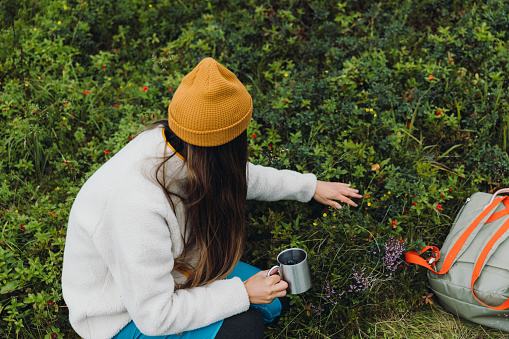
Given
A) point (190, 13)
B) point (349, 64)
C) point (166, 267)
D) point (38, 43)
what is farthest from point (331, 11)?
point (166, 267)

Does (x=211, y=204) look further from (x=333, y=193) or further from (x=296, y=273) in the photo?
(x=333, y=193)

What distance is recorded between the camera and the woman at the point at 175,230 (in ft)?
5.77

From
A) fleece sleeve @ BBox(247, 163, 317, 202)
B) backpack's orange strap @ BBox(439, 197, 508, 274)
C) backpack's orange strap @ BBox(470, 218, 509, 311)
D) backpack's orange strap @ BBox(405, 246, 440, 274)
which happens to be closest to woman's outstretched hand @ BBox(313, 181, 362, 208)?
fleece sleeve @ BBox(247, 163, 317, 202)

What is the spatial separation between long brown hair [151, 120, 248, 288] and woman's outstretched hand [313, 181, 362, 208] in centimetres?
72

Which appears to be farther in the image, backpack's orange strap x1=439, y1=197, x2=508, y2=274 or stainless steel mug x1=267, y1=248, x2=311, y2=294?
backpack's orange strap x1=439, y1=197, x2=508, y2=274

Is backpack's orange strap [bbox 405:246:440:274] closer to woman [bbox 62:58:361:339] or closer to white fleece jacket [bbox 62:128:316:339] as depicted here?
woman [bbox 62:58:361:339]

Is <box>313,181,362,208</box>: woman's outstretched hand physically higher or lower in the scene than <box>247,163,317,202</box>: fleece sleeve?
lower

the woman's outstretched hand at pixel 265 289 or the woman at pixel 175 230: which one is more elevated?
the woman at pixel 175 230

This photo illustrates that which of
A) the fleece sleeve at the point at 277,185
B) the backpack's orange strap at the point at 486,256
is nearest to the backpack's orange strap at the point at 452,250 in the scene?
the backpack's orange strap at the point at 486,256

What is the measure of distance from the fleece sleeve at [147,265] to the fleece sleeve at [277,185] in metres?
0.68

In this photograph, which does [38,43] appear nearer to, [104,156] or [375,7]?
[104,156]

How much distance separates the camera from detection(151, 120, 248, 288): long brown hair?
73.0 inches

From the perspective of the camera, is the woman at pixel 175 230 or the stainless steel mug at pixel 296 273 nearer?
the woman at pixel 175 230

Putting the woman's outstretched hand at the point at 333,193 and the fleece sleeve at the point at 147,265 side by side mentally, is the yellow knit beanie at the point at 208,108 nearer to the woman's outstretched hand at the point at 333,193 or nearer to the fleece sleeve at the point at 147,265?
the fleece sleeve at the point at 147,265
